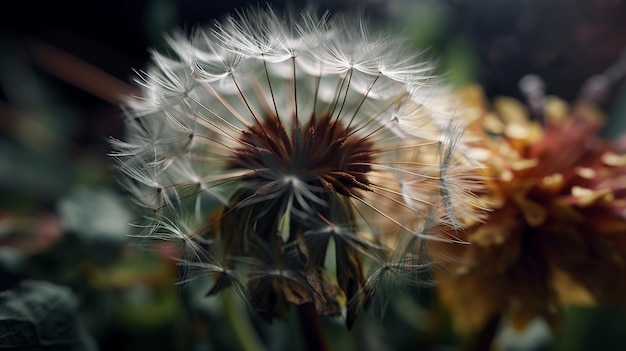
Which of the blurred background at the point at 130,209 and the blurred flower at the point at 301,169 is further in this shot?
the blurred background at the point at 130,209

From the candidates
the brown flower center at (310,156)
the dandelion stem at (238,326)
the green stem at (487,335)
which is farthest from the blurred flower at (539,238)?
the dandelion stem at (238,326)

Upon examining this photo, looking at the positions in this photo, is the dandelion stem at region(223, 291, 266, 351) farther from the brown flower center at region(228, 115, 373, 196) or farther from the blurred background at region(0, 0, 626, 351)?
the brown flower center at region(228, 115, 373, 196)

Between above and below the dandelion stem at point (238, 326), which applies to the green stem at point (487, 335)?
above

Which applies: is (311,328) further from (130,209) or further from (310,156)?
(130,209)

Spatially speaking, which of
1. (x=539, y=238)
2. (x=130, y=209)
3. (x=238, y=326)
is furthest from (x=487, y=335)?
(x=130, y=209)

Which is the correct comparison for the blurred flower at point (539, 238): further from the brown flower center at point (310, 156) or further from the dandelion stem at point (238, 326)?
the dandelion stem at point (238, 326)
